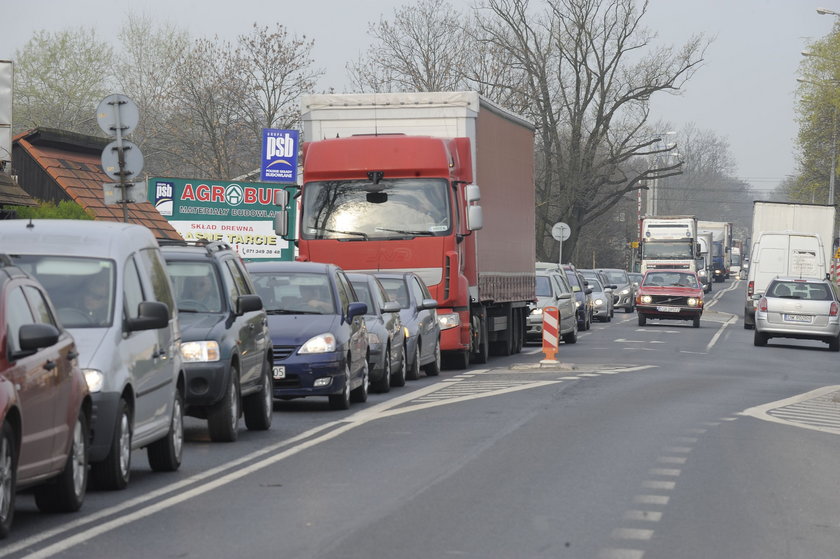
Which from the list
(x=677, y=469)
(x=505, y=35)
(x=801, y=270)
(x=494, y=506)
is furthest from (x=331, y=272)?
(x=505, y=35)

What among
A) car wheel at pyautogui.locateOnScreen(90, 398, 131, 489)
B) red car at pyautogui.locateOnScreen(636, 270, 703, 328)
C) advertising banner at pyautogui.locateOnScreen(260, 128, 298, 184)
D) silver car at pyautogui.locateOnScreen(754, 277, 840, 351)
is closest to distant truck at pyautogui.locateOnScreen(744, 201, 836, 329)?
red car at pyautogui.locateOnScreen(636, 270, 703, 328)

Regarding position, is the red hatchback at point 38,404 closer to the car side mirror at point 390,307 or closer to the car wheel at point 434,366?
the car side mirror at point 390,307

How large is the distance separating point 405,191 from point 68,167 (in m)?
13.6

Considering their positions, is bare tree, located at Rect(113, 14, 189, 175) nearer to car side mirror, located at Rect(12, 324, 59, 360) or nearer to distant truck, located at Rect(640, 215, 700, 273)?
distant truck, located at Rect(640, 215, 700, 273)

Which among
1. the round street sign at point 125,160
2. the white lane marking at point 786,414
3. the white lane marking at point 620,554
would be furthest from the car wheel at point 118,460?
the round street sign at point 125,160

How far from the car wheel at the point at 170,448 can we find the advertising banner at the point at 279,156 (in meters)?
20.0

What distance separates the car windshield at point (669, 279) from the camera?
48625 mm

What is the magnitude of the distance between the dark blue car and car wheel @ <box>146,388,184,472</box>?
16.2 feet

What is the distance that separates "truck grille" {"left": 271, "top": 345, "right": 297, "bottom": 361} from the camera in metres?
16.8

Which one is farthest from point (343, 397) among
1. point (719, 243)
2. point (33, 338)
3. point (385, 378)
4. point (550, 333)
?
point (719, 243)

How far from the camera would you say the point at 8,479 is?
26.6 feet

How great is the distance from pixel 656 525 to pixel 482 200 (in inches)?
677

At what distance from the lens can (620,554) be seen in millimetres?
8000

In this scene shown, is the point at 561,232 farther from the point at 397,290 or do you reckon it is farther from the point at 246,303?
the point at 246,303
